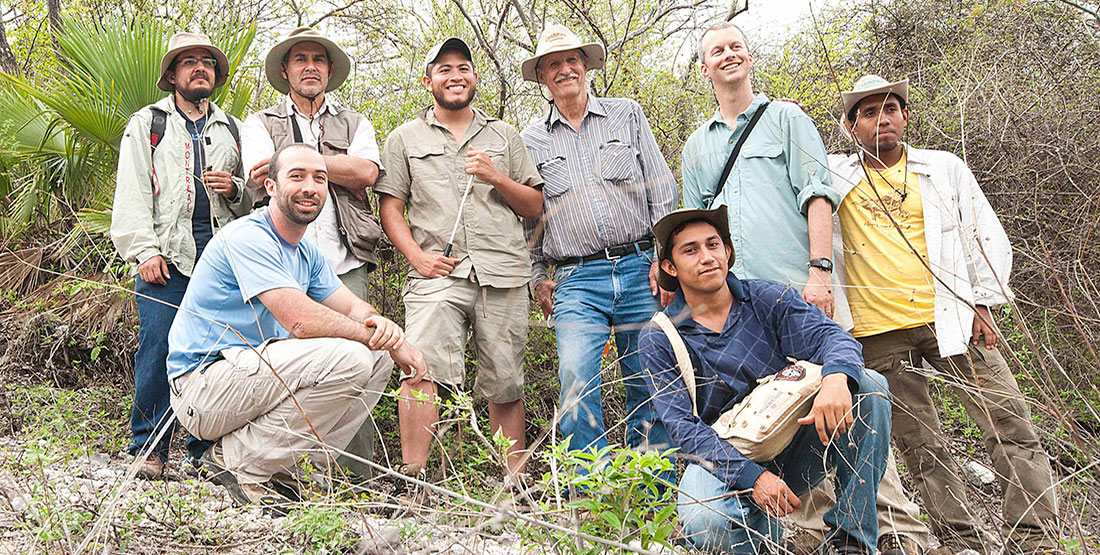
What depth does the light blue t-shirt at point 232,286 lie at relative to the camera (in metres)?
3.61

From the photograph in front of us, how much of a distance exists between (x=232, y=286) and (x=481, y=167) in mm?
1216

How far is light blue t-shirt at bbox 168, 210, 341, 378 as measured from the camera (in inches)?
142

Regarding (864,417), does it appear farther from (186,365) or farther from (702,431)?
(186,365)

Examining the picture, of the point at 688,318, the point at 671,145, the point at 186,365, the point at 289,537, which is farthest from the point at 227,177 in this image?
the point at 671,145

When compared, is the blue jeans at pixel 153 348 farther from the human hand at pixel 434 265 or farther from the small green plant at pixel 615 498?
the small green plant at pixel 615 498

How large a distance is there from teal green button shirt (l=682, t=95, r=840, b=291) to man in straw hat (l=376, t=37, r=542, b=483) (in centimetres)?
96

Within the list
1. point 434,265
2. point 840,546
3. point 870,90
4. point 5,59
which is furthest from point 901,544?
point 5,59

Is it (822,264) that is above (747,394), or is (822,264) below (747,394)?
above

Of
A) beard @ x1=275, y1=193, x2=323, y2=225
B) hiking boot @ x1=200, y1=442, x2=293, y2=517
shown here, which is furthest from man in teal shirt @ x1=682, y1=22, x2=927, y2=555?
hiking boot @ x1=200, y1=442, x2=293, y2=517

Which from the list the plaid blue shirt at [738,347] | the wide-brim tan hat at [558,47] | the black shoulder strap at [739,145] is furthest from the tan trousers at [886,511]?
the wide-brim tan hat at [558,47]

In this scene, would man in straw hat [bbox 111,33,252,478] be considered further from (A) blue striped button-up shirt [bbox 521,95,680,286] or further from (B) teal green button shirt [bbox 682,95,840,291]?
(B) teal green button shirt [bbox 682,95,840,291]

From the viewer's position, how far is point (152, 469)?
3898mm

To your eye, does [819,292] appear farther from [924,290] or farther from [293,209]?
[293,209]

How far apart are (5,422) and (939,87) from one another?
23.3 feet
